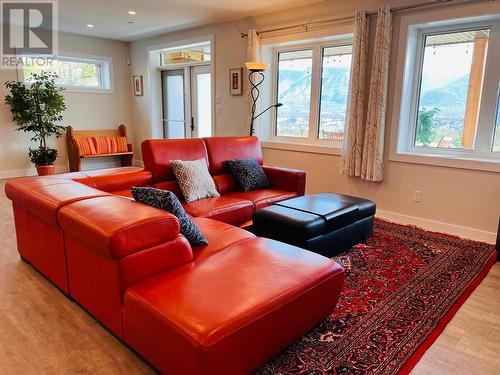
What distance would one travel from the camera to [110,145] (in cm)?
667

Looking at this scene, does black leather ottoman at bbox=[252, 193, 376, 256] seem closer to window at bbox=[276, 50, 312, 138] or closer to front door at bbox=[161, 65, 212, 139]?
window at bbox=[276, 50, 312, 138]

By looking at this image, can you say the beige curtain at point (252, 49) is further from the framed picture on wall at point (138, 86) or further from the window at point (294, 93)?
the framed picture on wall at point (138, 86)

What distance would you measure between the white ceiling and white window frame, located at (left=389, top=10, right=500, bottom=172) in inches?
51.7

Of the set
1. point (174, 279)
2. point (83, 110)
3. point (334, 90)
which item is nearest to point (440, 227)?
point (334, 90)

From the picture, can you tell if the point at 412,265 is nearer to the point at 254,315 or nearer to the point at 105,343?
the point at 254,315

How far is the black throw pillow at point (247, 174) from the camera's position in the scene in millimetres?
3582

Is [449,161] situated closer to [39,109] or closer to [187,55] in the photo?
[187,55]

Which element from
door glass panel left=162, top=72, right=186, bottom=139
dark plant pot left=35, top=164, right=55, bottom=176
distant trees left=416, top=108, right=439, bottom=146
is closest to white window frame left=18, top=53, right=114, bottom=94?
door glass panel left=162, top=72, right=186, bottom=139

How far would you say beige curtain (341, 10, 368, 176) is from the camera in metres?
3.83

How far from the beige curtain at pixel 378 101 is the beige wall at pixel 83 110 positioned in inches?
204

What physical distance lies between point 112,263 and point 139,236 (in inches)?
7.0

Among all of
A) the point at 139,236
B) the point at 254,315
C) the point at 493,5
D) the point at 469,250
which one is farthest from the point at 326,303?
the point at 493,5

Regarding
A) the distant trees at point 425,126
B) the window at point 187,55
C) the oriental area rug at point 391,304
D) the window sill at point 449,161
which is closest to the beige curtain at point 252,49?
the window at point 187,55

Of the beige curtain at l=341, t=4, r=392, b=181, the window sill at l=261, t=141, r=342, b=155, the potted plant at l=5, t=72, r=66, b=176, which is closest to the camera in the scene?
the beige curtain at l=341, t=4, r=392, b=181
